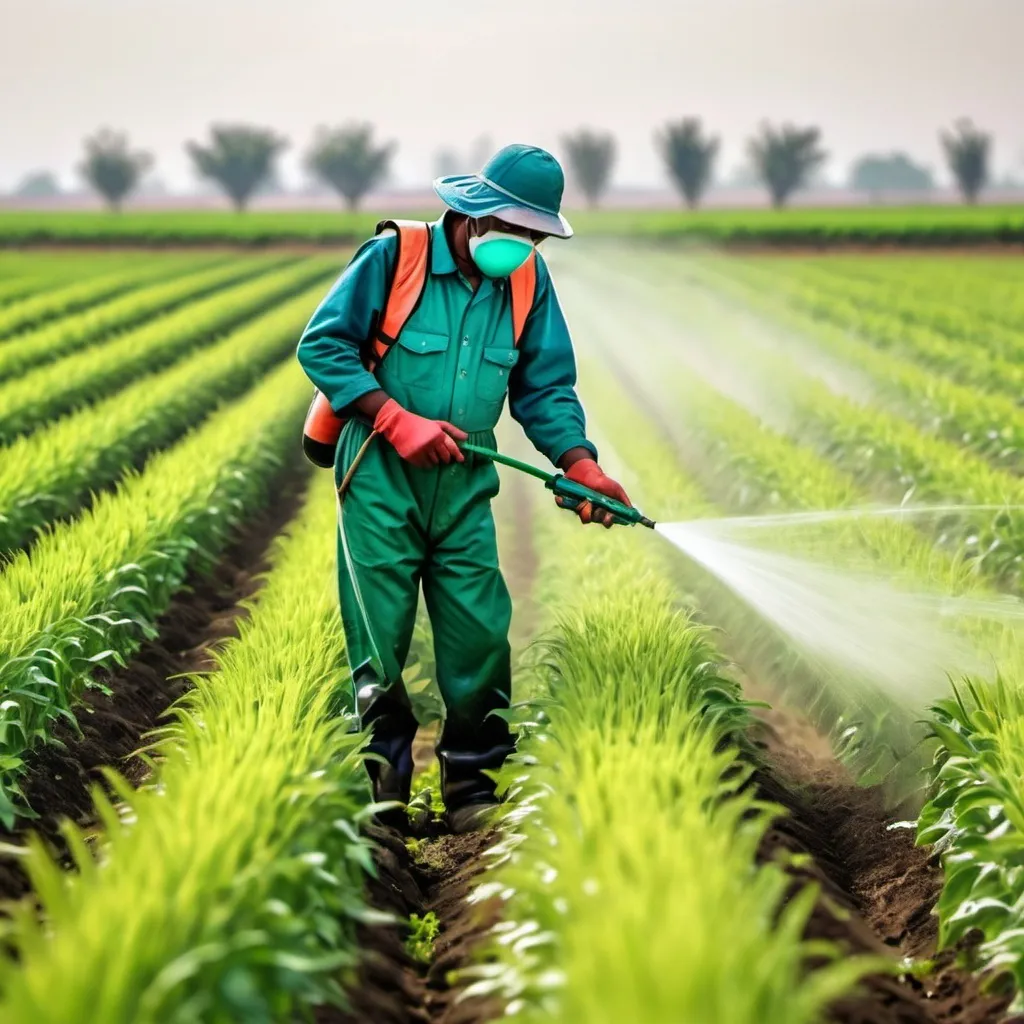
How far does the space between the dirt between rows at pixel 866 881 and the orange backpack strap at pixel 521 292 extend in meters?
1.58

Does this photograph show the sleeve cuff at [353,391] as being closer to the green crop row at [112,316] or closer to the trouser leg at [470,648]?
the trouser leg at [470,648]

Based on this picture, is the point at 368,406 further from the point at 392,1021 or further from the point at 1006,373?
the point at 1006,373

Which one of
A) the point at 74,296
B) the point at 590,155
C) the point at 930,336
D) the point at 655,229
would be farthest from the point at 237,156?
the point at 930,336

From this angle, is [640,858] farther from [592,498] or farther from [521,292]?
[521,292]

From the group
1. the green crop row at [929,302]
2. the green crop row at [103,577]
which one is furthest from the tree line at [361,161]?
the green crop row at [103,577]

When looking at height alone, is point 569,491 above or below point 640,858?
above

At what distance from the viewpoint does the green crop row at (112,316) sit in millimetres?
15352

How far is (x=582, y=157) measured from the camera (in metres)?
89.2

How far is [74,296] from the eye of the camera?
2267 cm

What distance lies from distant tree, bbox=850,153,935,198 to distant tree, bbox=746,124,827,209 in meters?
59.6

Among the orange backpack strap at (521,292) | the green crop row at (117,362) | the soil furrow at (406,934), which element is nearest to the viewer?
the soil furrow at (406,934)

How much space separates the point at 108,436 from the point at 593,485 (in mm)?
6123

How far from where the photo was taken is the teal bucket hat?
3854mm

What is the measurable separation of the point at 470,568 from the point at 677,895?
6.58ft
